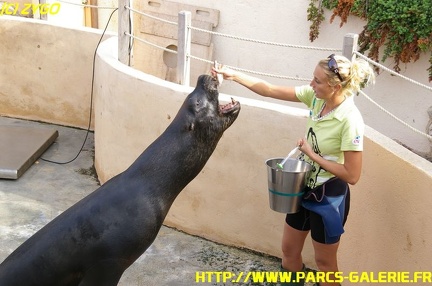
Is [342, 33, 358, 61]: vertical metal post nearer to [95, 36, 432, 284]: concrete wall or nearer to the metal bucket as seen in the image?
[95, 36, 432, 284]: concrete wall

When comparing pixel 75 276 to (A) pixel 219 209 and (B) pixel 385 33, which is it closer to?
(A) pixel 219 209

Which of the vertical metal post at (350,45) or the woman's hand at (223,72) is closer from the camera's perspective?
the woman's hand at (223,72)

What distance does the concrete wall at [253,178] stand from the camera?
3.57 m

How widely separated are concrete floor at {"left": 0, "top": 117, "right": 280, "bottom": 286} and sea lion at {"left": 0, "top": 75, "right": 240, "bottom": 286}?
5.38 ft

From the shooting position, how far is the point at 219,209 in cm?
511

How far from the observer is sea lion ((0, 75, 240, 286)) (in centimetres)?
288

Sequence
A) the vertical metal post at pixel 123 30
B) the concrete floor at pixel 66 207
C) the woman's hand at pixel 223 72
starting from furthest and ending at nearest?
the vertical metal post at pixel 123 30
the concrete floor at pixel 66 207
the woman's hand at pixel 223 72

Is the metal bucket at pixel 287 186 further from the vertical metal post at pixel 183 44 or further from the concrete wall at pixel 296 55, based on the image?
the concrete wall at pixel 296 55

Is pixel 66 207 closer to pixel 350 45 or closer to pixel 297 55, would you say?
pixel 350 45

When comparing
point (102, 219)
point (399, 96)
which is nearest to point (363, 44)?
point (399, 96)

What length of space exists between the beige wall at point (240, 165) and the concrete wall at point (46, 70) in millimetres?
15

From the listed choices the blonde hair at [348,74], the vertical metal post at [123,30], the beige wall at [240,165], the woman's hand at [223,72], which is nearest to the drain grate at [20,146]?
the beige wall at [240,165]

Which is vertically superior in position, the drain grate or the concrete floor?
the drain grate

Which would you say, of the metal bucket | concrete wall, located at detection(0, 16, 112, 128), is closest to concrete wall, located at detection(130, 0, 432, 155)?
concrete wall, located at detection(0, 16, 112, 128)
